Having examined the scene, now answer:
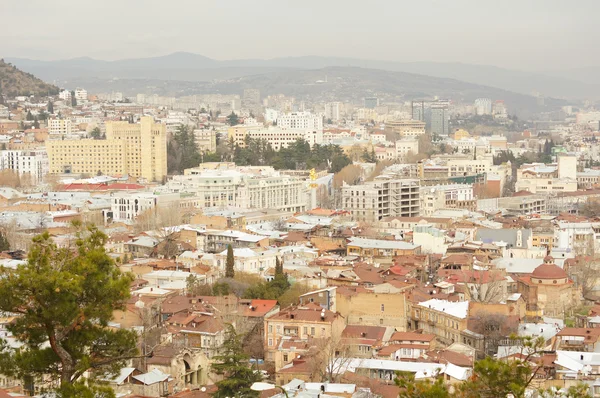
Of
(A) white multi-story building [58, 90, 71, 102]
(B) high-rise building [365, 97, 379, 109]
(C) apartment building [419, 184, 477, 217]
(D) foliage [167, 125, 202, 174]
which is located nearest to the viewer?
(C) apartment building [419, 184, 477, 217]

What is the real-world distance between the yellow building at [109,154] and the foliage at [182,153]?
199cm

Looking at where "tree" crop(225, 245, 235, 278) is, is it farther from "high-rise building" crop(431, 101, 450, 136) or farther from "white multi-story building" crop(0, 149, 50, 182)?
"high-rise building" crop(431, 101, 450, 136)

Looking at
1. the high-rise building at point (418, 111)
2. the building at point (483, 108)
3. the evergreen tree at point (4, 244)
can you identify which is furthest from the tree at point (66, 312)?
the building at point (483, 108)

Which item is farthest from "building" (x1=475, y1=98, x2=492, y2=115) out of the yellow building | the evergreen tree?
the evergreen tree

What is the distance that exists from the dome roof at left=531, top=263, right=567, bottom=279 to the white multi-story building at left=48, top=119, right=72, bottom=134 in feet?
169

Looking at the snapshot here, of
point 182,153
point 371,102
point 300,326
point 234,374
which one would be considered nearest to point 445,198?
point 182,153

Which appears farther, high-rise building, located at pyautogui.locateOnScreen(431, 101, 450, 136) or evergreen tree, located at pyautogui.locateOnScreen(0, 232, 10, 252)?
high-rise building, located at pyautogui.locateOnScreen(431, 101, 450, 136)

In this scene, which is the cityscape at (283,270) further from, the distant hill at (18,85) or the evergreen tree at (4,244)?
the distant hill at (18,85)

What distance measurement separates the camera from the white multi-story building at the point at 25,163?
61.7 m

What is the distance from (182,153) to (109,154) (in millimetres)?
4846

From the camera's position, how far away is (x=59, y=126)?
7700 cm

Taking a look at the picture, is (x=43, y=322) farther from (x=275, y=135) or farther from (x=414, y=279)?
(x=275, y=135)

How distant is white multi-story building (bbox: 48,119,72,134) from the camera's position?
251 ft

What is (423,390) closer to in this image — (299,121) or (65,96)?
A: (299,121)
